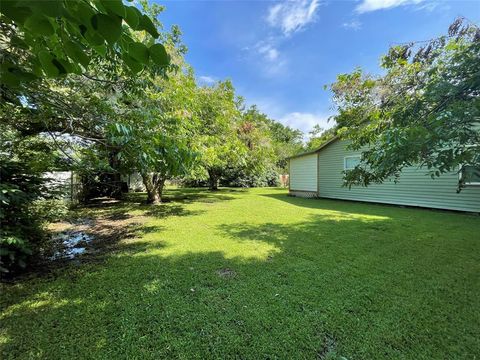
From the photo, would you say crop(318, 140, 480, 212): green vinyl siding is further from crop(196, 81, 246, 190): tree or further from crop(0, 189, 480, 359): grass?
crop(196, 81, 246, 190): tree

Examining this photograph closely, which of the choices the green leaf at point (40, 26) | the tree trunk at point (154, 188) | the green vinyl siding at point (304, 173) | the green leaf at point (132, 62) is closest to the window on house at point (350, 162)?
the green vinyl siding at point (304, 173)

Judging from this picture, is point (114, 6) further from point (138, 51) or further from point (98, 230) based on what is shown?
point (98, 230)

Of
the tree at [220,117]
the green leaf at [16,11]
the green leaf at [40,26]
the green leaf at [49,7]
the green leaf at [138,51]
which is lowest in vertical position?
the green leaf at [49,7]

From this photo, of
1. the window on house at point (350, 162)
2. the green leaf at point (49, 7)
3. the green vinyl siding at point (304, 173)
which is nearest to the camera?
the green leaf at point (49, 7)

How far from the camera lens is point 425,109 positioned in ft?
8.40

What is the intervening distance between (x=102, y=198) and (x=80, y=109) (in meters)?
10.3

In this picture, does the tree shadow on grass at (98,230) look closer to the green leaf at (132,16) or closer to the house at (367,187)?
the green leaf at (132,16)

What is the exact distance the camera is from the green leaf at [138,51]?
687 millimetres

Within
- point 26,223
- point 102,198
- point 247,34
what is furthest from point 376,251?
point 102,198

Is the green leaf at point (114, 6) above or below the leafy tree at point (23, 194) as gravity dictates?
above

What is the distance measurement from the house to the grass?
2734mm

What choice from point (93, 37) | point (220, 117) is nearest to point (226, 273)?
point (93, 37)

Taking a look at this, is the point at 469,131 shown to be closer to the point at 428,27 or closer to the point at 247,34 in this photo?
the point at 428,27

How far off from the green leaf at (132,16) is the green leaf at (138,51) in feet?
0.36
